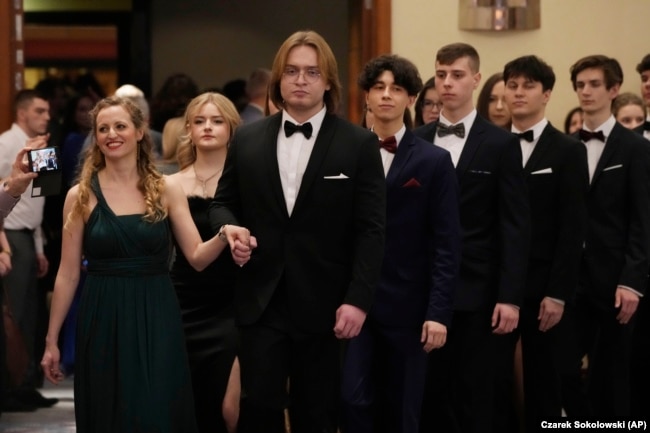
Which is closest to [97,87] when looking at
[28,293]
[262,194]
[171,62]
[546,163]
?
[171,62]

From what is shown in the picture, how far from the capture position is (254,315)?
15.0 feet

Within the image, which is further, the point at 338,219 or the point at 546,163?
the point at 546,163

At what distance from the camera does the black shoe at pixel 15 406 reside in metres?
7.87

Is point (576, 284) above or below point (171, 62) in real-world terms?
below

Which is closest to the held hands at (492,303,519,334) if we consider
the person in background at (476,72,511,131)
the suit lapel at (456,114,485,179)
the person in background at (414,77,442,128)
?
the suit lapel at (456,114,485,179)

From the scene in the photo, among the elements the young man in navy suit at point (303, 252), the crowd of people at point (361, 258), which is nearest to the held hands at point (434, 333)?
the crowd of people at point (361, 258)

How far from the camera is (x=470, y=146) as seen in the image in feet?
18.7

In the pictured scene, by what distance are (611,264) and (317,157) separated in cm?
231

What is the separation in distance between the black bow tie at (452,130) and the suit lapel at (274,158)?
1.21 meters

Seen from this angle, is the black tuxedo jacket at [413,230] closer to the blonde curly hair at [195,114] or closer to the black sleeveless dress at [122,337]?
the black sleeveless dress at [122,337]

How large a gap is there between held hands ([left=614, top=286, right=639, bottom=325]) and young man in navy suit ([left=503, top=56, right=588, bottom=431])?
31 centimetres

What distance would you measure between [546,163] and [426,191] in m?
0.95

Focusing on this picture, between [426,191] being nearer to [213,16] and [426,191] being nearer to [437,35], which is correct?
[437,35]

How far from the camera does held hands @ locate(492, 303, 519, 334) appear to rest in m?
5.58
